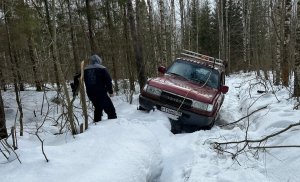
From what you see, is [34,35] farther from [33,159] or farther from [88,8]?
[33,159]

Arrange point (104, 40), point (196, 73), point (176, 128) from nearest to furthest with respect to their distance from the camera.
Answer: point (176, 128) < point (196, 73) < point (104, 40)

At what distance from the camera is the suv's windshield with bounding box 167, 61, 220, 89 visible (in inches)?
343

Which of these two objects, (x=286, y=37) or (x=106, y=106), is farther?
(x=286, y=37)

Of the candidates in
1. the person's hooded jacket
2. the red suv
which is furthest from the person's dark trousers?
the red suv

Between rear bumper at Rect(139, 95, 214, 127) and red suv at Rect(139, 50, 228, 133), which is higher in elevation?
red suv at Rect(139, 50, 228, 133)

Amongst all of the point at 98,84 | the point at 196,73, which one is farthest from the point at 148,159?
the point at 196,73

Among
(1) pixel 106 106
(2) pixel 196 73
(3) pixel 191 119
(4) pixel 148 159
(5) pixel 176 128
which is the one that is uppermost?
(2) pixel 196 73

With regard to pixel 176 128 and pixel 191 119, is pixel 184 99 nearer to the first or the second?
pixel 191 119

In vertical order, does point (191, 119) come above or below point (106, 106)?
below

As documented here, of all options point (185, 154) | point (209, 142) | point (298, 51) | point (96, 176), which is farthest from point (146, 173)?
point (298, 51)

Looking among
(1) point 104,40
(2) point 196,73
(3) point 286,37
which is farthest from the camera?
(1) point 104,40

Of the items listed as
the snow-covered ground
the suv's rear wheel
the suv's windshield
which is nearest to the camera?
the snow-covered ground

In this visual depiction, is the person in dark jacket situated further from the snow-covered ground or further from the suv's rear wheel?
the suv's rear wheel

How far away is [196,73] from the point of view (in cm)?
885
